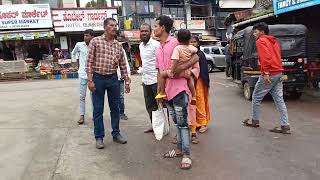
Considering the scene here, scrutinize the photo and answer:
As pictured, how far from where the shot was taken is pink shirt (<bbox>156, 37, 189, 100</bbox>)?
5215 mm

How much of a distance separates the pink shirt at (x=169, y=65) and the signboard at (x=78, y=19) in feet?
83.9

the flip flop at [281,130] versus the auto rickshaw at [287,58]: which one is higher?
the auto rickshaw at [287,58]

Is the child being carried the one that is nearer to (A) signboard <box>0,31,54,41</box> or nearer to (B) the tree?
(A) signboard <box>0,31,54,41</box>

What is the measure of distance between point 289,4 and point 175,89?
31.9 ft

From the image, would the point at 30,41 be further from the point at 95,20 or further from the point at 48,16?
the point at 95,20

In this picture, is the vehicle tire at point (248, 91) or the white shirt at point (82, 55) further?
the vehicle tire at point (248, 91)

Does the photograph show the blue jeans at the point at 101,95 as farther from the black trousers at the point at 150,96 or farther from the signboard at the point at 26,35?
the signboard at the point at 26,35

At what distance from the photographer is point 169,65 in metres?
5.29

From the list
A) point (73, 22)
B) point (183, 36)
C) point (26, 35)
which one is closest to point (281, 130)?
point (183, 36)

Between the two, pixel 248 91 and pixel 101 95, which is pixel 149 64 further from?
pixel 248 91

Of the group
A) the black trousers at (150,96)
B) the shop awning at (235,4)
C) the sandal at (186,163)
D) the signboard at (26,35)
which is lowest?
the sandal at (186,163)

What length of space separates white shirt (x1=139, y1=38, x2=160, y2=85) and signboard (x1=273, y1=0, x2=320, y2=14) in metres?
6.84

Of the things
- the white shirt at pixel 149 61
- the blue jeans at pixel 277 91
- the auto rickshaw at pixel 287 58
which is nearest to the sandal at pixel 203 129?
the blue jeans at pixel 277 91

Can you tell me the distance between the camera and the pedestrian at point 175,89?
5215mm
